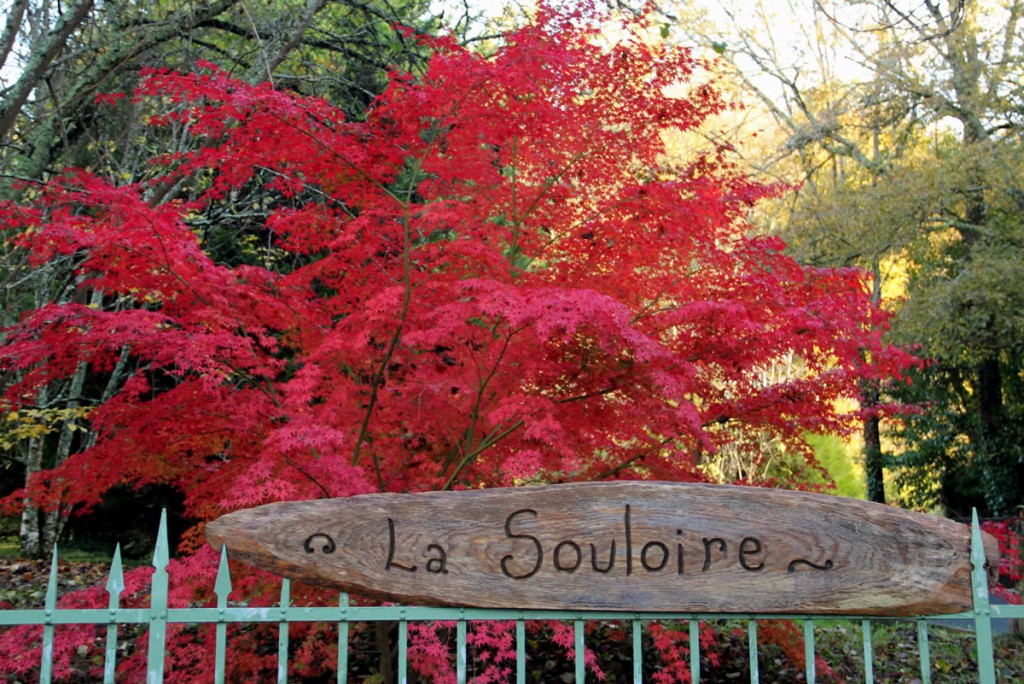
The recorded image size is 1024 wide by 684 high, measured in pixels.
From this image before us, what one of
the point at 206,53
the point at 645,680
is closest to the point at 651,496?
the point at 645,680

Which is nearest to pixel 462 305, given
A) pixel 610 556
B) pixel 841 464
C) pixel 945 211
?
pixel 610 556

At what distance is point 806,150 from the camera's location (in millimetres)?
17078

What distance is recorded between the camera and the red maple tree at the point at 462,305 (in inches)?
170

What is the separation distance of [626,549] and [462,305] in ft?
5.86

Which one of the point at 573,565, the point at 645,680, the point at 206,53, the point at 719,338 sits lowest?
the point at 645,680

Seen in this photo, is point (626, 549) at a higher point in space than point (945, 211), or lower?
lower

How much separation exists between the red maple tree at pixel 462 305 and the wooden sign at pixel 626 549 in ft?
4.05

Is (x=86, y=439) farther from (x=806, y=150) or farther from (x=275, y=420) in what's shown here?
(x=806, y=150)

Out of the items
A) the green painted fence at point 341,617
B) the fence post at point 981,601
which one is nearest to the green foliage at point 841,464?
the fence post at point 981,601

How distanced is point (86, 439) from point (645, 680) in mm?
7529

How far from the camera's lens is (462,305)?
425 cm

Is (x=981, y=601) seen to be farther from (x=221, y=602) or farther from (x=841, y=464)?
(x=841, y=464)

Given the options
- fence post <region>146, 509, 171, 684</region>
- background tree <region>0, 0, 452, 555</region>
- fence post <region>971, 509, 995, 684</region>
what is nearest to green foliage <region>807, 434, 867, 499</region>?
background tree <region>0, 0, 452, 555</region>

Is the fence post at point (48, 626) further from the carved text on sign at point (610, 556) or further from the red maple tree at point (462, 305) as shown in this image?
the red maple tree at point (462, 305)
